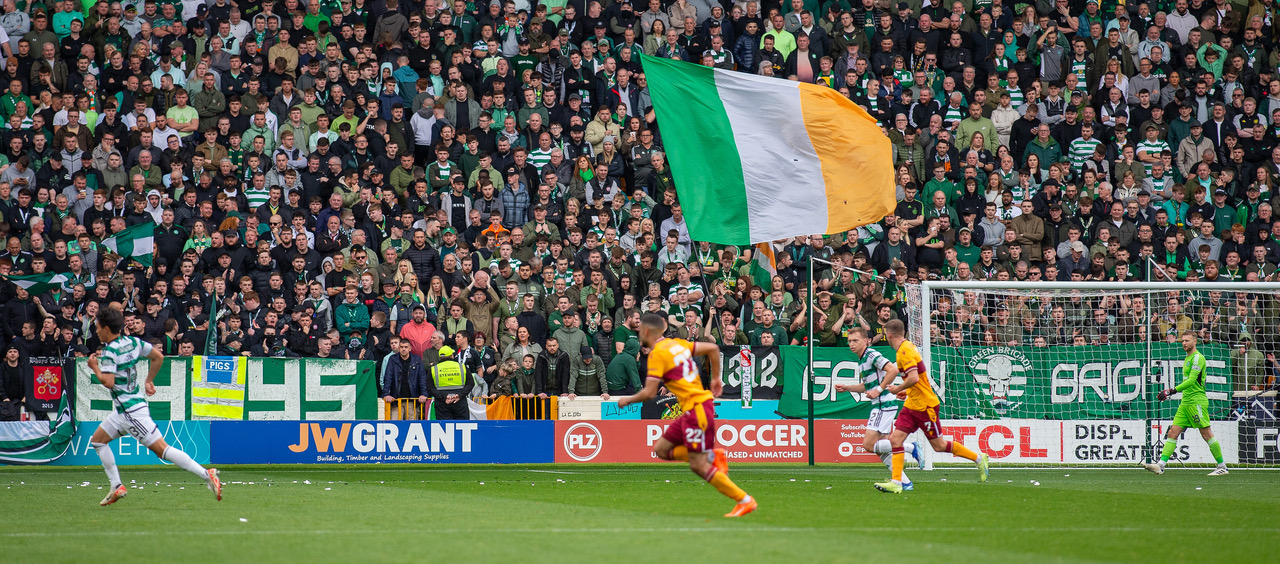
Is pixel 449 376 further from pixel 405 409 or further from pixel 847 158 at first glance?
pixel 847 158

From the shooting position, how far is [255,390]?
20891 mm

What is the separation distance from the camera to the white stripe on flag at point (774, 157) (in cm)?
1852

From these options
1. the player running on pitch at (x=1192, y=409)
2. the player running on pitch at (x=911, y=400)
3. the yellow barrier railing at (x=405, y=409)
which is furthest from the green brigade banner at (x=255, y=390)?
the player running on pitch at (x=1192, y=409)

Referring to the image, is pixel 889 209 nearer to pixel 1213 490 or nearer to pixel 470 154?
pixel 1213 490

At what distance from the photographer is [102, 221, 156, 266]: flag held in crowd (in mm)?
22188

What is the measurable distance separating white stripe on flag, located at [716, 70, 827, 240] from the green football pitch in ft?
11.7

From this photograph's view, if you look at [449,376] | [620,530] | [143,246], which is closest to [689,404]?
[620,530]

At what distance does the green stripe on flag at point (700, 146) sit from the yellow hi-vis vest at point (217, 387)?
7.56m

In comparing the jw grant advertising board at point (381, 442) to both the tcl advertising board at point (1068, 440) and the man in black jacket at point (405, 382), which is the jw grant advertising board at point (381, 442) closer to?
the man in black jacket at point (405, 382)

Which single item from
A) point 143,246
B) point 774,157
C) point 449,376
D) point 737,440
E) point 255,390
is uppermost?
point 774,157

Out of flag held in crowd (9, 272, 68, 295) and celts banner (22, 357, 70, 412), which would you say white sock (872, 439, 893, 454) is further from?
flag held in crowd (9, 272, 68, 295)

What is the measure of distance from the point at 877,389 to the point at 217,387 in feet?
34.9

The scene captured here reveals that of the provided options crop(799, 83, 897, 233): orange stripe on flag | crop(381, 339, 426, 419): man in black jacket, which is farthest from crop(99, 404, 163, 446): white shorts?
crop(799, 83, 897, 233): orange stripe on flag

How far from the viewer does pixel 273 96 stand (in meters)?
25.4
